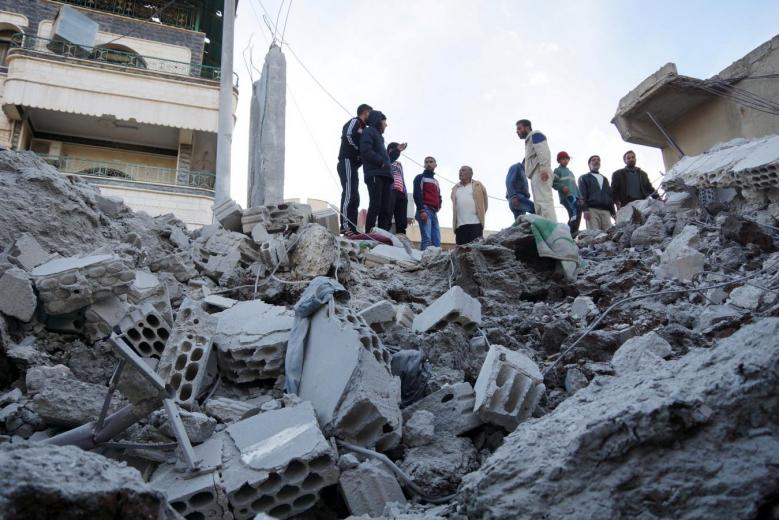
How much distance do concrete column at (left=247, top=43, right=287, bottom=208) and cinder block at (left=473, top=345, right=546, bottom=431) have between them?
236 inches

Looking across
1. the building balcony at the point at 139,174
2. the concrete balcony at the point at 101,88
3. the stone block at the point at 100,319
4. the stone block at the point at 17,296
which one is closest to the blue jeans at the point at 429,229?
the stone block at the point at 100,319

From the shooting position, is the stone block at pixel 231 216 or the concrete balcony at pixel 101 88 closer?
the stone block at pixel 231 216

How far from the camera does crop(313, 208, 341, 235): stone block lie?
22.0 feet

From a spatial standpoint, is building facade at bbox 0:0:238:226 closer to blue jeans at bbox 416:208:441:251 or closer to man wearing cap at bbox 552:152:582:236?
blue jeans at bbox 416:208:441:251

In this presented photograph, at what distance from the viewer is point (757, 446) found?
1645 millimetres

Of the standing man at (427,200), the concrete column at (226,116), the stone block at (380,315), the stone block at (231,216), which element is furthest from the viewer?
the concrete column at (226,116)

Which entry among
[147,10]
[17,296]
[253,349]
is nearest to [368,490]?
[253,349]

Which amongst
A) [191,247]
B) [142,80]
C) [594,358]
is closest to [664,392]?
[594,358]

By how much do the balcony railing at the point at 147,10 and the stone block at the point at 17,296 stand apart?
836 inches

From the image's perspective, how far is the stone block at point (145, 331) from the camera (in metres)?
3.68

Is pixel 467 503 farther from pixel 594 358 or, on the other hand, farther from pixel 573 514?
pixel 594 358

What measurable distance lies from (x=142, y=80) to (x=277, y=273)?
16.2m

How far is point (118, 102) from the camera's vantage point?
1880 centimetres

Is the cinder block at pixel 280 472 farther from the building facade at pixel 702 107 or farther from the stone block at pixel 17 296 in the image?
the building facade at pixel 702 107
